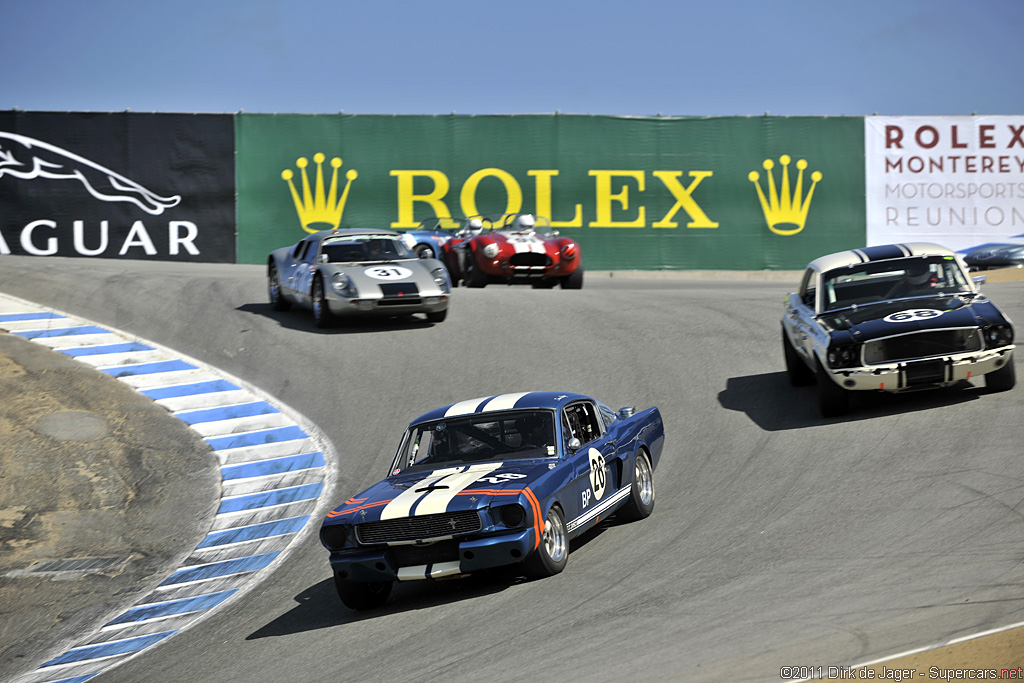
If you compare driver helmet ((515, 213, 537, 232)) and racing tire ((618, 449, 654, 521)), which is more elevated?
driver helmet ((515, 213, 537, 232))

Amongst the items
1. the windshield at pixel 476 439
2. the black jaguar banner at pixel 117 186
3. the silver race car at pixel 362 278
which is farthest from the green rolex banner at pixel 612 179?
the windshield at pixel 476 439

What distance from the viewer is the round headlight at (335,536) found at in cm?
664

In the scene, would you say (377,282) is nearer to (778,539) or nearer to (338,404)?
(338,404)

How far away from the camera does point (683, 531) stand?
7.48 metres

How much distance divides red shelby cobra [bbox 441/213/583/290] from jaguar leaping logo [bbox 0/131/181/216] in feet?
35.3

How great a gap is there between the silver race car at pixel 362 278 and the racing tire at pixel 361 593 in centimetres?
804

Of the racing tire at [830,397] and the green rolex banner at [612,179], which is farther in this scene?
the green rolex banner at [612,179]

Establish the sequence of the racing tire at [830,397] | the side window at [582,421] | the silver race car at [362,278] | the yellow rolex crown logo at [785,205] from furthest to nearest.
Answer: the yellow rolex crown logo at [785,205] < the silver race car at [362,278] < the racing tire at [830,397] < the side window at [582,421]

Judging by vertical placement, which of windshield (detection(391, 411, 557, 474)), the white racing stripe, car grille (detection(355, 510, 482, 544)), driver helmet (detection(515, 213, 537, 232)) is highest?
driver helmet (detection(515, 213, 537, 232))

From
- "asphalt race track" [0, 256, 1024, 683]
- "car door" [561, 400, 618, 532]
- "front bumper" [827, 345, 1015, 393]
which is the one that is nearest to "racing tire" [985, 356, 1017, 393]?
"asphalt race track" [0, 256, 1024, 683]

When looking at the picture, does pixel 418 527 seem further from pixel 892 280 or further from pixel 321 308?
pixel 321 308

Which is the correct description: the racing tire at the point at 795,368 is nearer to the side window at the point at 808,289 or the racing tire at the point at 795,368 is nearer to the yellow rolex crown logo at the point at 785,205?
the side window at the point at 808,289

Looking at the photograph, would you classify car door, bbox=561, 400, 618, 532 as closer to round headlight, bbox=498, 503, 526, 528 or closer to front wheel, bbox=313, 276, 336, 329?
round headlight, bbox=498, 503, 526, 528

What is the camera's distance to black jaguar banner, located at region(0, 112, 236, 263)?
83.3 ft
